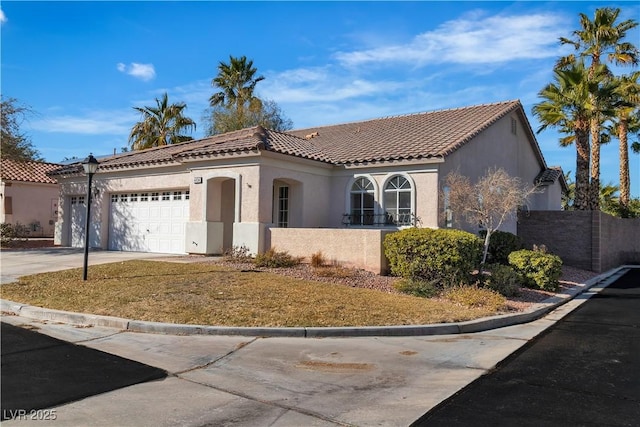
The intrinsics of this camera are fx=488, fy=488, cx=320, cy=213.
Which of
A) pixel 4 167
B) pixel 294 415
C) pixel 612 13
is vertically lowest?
pixel 294 415

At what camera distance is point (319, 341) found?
7590 mm

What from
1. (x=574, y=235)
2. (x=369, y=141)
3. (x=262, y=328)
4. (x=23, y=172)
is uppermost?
(x=369, y=141)

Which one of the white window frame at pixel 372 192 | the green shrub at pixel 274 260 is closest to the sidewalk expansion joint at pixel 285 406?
the green shrub at pixel 274 260

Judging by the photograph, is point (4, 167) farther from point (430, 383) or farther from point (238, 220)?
point (430, 383)

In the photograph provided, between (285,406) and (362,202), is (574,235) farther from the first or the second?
(285,406)

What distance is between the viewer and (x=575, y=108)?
64.1 ft

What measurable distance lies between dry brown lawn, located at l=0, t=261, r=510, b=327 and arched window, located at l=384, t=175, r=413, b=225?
5.66m

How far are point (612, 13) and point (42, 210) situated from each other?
32.3m

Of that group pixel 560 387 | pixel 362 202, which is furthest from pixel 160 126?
pixel 560 387

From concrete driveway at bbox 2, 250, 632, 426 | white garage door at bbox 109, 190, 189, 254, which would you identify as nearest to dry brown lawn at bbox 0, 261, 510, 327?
concrete driveway at bbox 2, 250, 632, 426

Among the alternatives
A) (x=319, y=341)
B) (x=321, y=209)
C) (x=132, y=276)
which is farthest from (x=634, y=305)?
(x=132, y=276)

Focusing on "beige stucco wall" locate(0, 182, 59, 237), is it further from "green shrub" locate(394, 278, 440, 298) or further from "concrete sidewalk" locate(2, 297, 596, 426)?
"green shrub" locate(394, 278, 440, 298)

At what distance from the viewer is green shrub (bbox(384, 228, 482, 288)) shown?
11828mm

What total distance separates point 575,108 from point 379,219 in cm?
958
